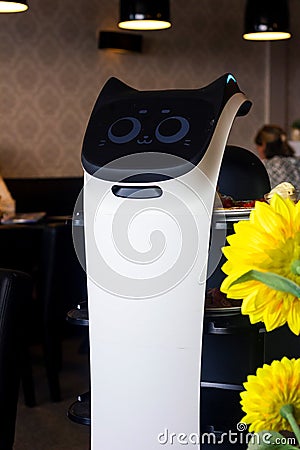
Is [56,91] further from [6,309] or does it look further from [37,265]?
[6,309]

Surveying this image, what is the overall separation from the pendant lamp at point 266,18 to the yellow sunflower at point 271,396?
16.7 ft

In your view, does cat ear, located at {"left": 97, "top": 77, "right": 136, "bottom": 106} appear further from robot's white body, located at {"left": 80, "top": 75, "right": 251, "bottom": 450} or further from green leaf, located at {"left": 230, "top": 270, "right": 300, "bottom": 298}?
green leaf, located at {"left": 230, "top": 270, "right": 300, "bottom": 298}

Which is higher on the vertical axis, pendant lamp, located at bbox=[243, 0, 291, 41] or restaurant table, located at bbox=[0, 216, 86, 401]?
pendant lamp, located at bbox=[243, 0, 291, 41]

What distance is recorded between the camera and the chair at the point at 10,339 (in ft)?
5.49

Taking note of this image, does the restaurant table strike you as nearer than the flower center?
No

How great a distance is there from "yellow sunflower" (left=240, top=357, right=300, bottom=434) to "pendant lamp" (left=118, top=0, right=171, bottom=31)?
4368mm

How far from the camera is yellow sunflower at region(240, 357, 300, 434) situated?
654mm

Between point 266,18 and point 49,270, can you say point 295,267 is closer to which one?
point 49,270

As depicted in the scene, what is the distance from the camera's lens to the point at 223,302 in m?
1.75

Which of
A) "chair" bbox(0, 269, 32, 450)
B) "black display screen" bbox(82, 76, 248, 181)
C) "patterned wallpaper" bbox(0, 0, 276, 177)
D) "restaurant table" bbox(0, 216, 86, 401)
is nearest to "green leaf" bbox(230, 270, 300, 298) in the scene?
"black display screen" bbox(82, 76, 248, 181)

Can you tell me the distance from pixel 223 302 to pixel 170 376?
0.63 feet

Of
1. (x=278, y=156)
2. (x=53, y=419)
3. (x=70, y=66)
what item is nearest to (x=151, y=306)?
(x=53, y=419)

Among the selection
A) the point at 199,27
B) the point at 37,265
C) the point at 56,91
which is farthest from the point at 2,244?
the point at 199,27

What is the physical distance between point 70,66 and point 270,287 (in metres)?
6.77
